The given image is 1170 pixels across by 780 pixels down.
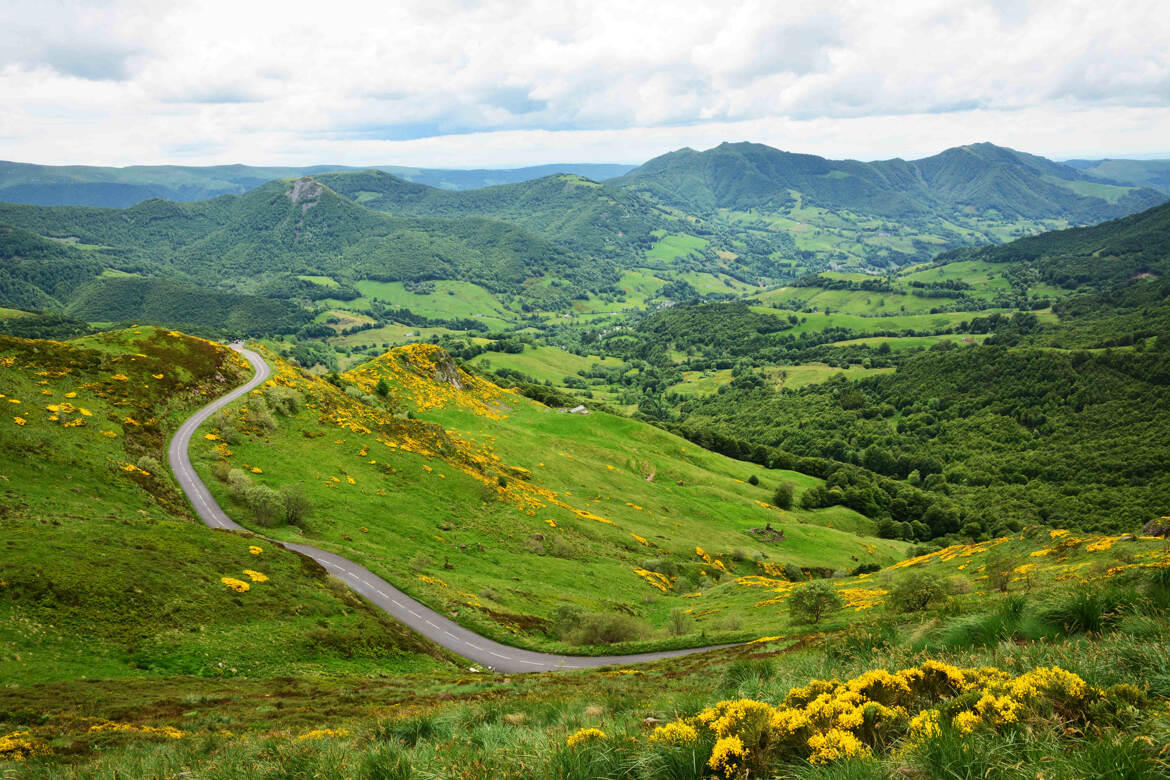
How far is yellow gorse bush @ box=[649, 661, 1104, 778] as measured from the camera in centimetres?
734

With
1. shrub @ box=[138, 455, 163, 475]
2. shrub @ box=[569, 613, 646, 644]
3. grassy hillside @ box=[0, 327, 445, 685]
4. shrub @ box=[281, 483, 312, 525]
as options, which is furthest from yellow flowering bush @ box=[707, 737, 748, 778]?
shrub @ box=[138, 455, 163, 475]

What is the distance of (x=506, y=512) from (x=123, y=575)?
47.2 metres

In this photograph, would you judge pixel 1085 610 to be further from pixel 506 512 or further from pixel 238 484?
pixel 506 512

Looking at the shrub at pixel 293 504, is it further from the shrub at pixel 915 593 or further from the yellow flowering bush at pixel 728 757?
the yellow flowering bush at pixel 728 757

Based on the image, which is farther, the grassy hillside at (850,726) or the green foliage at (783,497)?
the green foliage at (783,497)

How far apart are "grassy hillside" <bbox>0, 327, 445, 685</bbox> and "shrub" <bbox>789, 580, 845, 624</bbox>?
28424 mm

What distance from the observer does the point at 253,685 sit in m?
30.0

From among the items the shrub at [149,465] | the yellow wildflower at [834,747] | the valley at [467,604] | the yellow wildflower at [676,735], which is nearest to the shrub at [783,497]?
the valley at [467,604]

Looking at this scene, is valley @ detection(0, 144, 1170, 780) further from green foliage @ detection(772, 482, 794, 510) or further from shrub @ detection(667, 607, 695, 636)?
green foliage @ detection(772, 482, 794, 510)

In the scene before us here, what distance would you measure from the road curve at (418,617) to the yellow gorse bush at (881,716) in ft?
124

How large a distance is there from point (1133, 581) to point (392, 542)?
60.9 m

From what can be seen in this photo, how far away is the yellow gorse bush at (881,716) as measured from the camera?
289 inches

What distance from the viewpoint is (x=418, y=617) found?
4916cm

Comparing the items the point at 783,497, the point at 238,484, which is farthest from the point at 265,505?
the point at 783,497
